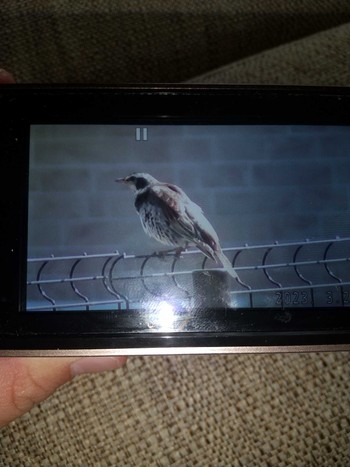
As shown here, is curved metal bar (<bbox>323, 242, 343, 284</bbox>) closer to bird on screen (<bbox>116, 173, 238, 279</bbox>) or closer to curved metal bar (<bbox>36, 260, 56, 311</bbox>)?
bird on screen (<bbox>116, 173, 238, 279</bbox>)

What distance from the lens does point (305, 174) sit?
0.38m

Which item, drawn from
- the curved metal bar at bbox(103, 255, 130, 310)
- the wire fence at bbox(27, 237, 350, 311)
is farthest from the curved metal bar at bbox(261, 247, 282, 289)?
the curved metal bar at bbox(103, 255, 130, 310)

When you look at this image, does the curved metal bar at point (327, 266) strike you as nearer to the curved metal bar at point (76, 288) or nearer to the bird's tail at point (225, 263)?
the bird's tail at point (225, 263)

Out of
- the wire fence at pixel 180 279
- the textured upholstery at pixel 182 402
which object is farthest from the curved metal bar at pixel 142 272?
the textured upholstery at pixel 182 402

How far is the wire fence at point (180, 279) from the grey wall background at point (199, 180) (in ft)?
0.03

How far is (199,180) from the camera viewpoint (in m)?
0.37

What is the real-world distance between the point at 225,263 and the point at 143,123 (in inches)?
4.7

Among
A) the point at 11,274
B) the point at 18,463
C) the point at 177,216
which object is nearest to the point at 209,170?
the point at 177,216

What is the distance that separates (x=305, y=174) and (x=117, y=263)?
0.51 ft

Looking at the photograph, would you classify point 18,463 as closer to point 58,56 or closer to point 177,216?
point 177,216

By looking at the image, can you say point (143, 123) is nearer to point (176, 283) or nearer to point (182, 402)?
point (176, 283)

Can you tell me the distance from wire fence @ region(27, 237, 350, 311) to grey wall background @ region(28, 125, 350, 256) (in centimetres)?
1

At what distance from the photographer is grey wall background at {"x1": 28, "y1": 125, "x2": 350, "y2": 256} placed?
367mm

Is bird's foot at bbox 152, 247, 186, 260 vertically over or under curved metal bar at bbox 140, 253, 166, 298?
over
